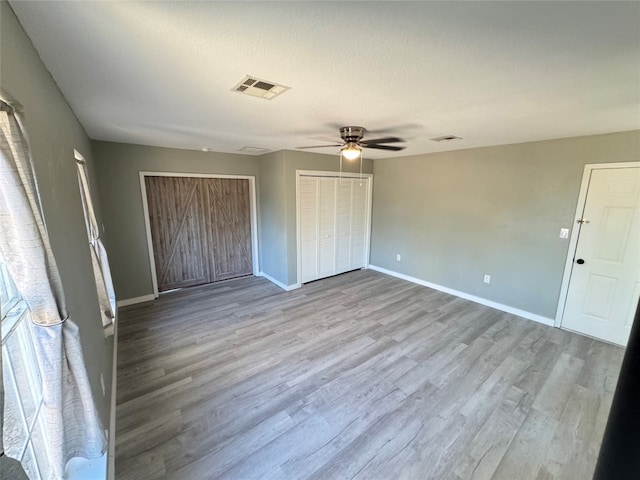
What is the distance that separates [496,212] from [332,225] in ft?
8.50

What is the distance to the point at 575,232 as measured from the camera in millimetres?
3113

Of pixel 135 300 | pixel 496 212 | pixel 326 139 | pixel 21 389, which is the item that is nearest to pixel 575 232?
pixel 496 212

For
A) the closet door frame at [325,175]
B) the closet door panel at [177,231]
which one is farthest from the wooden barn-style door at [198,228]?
the closet door frame at [325,175]

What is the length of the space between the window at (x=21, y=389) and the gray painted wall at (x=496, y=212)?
4.57 m

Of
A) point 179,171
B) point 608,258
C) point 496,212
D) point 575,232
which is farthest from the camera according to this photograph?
point 179,171

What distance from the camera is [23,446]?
94 cm

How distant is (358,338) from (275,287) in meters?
2.04

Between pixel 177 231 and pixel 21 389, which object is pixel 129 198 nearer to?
pixel 177 231

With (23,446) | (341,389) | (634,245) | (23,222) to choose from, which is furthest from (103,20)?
(634,245)

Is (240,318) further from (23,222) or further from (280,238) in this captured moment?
(23,222)

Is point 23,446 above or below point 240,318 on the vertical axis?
above

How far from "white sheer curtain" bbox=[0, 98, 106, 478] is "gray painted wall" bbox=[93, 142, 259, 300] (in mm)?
3223

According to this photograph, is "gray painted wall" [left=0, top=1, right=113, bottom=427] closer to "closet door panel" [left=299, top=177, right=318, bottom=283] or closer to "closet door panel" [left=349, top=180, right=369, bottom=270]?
"closet door panel" [left=299, top=177, right=318, bottom=283]

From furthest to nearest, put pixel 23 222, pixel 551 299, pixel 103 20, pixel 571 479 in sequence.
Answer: pixel 551 299 < pixel 571 479 < pixel 103 20 < pixel 23 222
